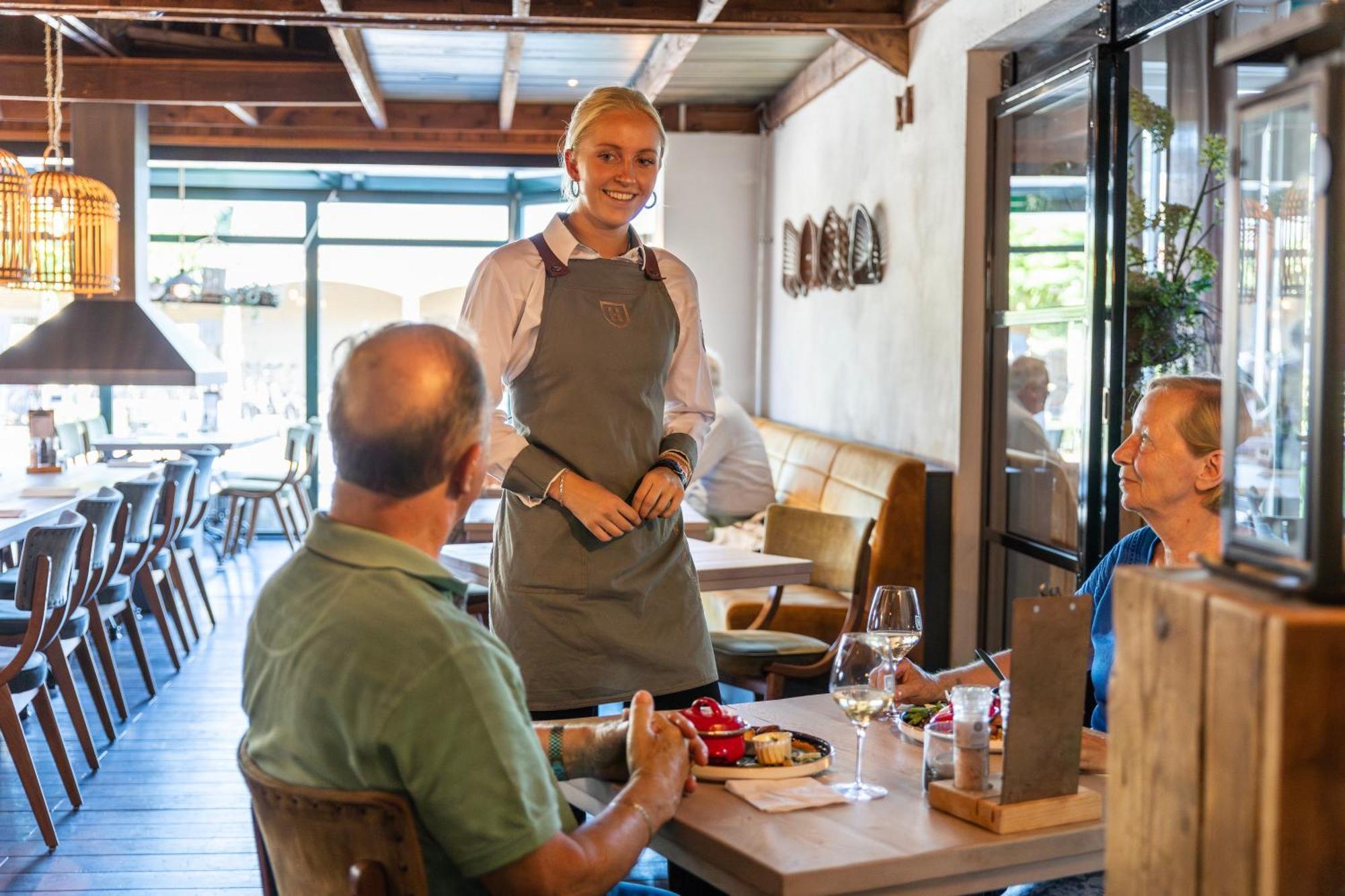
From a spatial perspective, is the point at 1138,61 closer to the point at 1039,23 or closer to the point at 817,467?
the point at 1039,23

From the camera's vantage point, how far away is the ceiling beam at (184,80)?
7.40 m

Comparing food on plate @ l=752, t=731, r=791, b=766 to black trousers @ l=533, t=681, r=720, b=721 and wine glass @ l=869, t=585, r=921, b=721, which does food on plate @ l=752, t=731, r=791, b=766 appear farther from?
black trousers @ l=533, t=681, r=720, b=721

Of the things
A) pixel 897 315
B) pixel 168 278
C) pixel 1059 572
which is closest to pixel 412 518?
pixel 1059 572

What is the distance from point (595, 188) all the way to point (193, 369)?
6.15 m

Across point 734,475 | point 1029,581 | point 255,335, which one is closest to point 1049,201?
point 1029,581

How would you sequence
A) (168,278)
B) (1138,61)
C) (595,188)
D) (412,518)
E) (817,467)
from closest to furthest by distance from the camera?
1. (412,518)
2. (595,188)
3. (1138,61)
4. (817,467)
5. (168,278)

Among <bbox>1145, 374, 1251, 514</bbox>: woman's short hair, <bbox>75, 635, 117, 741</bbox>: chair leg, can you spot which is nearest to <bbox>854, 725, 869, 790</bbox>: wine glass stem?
<bbox>1145, 374, 1251, 514</bbox>: woman's short hair

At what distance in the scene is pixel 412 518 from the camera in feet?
4.97

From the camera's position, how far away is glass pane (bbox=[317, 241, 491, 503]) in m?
11.5

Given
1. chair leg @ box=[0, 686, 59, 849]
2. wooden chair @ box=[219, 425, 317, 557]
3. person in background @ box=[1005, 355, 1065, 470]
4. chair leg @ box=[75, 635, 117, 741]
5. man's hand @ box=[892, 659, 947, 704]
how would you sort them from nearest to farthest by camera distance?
man's hand @ box=[892, 659, 947, 704] < chair leg @ box=[0, 686, 59, 849] < person in background @ box=[1005, 355, 1065, 470] < chair leg @ box=[75, 635, 117, 741] < wooden chair @ box=[219, 425, 317, 557]

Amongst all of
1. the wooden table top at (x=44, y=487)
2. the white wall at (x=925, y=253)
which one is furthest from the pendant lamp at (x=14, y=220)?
the white wall at (x=925, y=253)

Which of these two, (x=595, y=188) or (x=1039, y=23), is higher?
(x=1039, y=23)

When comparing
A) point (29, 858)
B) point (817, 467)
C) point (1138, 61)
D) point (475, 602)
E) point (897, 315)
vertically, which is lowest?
point (29, 858)

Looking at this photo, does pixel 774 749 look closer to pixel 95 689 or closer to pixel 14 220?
pixel 95 689
